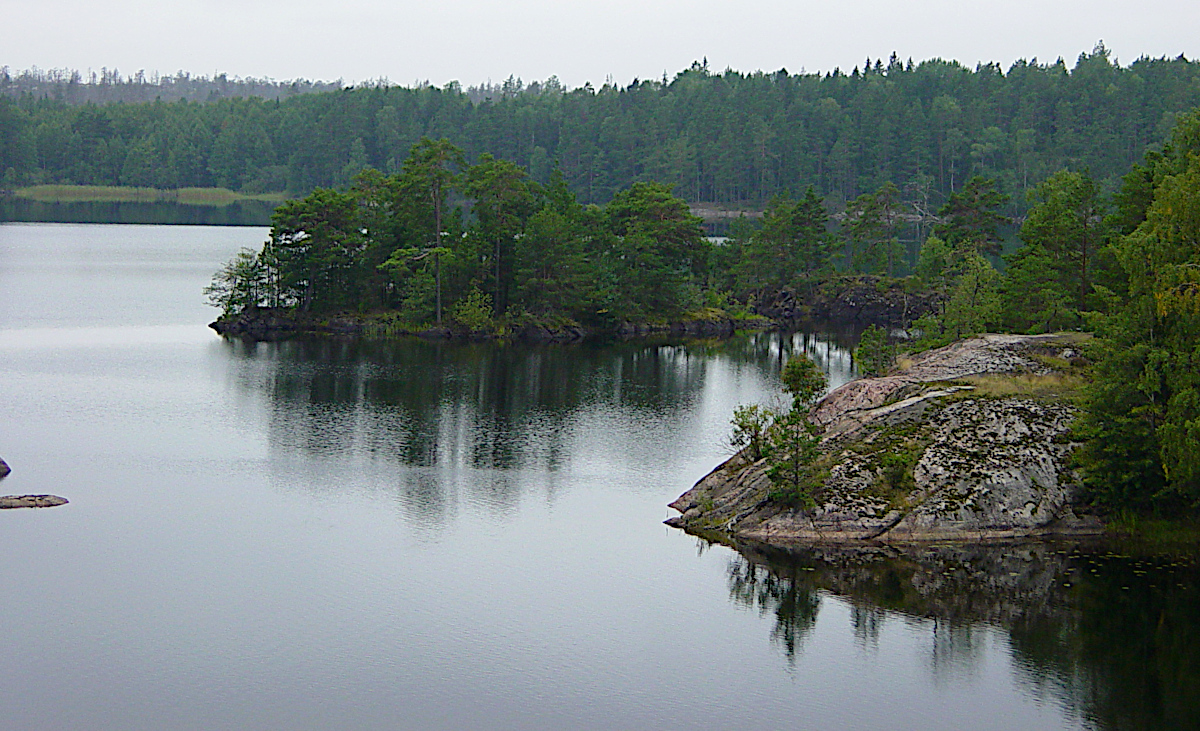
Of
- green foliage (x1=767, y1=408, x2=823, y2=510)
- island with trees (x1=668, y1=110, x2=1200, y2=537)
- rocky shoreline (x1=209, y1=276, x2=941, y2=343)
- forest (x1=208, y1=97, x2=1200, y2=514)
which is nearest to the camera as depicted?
island with trees (x1=668, y1=110, x2=1200, y2=537)

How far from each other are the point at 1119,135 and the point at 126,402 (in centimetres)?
14441

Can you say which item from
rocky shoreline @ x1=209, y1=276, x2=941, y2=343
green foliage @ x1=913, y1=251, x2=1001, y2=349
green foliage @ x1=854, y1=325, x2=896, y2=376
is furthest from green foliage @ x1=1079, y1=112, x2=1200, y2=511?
rocky shoreline @ x1=209, y1=276, x2=941, y2=343

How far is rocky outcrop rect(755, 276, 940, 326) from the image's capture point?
102m

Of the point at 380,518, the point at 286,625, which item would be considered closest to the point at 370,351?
the point at 380,518

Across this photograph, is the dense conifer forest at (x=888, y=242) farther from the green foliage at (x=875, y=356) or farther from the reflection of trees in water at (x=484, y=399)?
the reflection of trees in water at (x=484, y=399)

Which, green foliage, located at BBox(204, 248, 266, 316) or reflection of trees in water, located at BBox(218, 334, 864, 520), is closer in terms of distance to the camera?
reflection of trees in water, located at BBox(218, 334, 864, 520)

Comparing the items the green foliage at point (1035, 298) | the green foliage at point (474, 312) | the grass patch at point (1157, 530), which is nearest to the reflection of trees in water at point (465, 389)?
the green foliage at point (474, 312)

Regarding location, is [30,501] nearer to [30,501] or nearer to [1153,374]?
[30,501]

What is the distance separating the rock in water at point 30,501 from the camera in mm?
39344

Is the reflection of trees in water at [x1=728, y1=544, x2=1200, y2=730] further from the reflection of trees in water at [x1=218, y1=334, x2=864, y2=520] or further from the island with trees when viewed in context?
the reflection of trees in water at [x1=218, y1=334, x2=864, y2=520]

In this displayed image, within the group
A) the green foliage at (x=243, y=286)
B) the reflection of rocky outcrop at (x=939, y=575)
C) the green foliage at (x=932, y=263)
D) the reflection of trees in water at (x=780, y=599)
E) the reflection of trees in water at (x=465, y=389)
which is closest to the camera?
the reflection of trees in water at (x=780, y=599)

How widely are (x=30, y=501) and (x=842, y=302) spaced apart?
7532 centimetres

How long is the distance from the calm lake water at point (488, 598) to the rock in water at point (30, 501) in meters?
0.58

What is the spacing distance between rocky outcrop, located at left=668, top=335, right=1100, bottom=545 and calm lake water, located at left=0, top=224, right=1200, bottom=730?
3.67 feet
